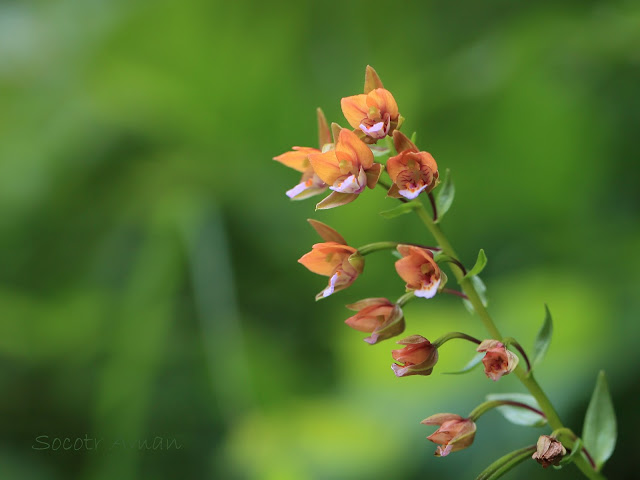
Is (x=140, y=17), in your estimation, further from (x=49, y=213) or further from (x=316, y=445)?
(x=316, y=445)

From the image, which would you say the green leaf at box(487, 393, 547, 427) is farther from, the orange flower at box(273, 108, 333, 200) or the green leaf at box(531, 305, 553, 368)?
the orange flower at box(273, 108, 333, 200)

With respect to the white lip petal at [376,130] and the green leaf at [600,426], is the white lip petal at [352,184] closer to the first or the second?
the white lip petal at [376,130]

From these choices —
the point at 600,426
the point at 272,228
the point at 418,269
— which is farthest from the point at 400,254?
the point at 272,228

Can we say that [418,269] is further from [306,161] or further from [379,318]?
[306,161]

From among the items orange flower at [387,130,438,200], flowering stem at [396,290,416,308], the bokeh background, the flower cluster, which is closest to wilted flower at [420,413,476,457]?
the flower cluster

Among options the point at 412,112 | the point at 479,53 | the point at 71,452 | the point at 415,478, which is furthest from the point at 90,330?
Answer: the point at 479,53

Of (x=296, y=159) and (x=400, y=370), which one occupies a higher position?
(x=296, y=159)
